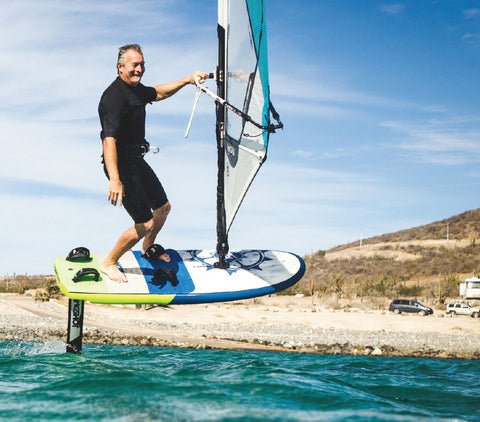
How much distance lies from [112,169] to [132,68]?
4.11 feet

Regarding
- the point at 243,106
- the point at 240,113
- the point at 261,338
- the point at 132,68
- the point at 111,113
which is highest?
the point at 132,68

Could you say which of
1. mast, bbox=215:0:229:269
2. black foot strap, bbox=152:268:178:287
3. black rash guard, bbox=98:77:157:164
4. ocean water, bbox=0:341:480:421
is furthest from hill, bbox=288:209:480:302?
black rash guard, bbox=98:77:157:164

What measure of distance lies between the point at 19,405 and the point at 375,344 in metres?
13.1

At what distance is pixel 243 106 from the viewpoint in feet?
23.1

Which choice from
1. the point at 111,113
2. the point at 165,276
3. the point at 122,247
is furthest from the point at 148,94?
the point at 165,276

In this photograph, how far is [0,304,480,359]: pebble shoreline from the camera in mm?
15078

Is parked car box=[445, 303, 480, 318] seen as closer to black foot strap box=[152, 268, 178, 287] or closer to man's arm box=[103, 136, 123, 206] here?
black foot strap box=[152, 268, 178, 287]

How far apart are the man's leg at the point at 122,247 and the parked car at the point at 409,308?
19.1 m

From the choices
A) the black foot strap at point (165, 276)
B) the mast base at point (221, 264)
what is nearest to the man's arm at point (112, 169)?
the black foot strap at point (165, 276)

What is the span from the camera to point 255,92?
7.14 meters

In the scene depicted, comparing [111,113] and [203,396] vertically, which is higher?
[111,113]

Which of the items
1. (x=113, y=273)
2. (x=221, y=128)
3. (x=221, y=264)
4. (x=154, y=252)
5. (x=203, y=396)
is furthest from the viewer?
(x=154, y=252)

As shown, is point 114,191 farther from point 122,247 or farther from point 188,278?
point 188,278

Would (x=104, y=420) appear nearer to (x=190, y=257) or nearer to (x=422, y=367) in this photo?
(x=190, y=257)
